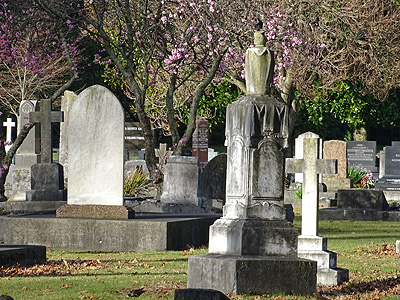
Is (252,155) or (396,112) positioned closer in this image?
(252,155)

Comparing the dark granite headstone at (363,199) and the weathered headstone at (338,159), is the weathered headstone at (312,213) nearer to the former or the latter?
the dark granite headstone at (363,199)

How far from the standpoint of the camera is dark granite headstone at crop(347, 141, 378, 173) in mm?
34406

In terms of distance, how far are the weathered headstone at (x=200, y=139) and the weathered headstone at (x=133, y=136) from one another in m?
2.61

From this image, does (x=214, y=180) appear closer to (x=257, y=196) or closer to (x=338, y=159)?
(x=257, y=196)

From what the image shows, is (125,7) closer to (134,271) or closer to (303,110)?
(134,271)

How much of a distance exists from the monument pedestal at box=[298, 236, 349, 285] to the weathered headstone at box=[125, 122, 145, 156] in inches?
960

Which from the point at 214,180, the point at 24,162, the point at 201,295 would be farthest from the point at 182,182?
the point at 201,295

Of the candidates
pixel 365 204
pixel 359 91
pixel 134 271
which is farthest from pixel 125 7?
pixel 359 91

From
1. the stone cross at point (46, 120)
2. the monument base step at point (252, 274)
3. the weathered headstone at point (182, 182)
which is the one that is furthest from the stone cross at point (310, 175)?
the stone cross at point (46, 120)

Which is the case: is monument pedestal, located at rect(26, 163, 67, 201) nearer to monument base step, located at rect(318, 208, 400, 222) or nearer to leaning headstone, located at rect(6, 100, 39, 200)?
leaning headstone, located at rect(6, 100, 39, 200)

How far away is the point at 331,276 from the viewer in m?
10.4

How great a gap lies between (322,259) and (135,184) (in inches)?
546

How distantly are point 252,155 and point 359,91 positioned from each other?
2539cm

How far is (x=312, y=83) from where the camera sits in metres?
30.6
